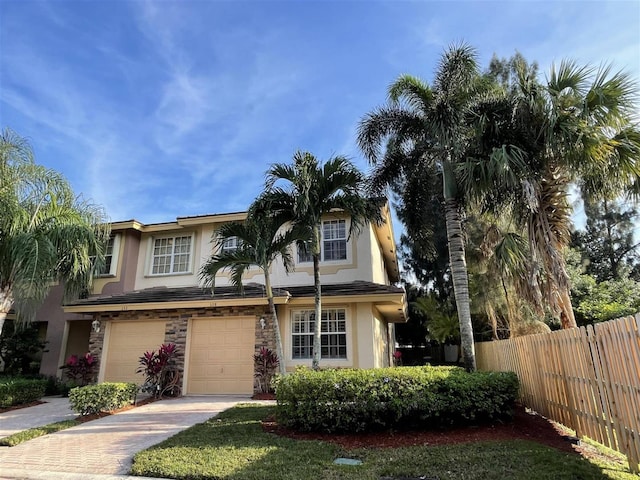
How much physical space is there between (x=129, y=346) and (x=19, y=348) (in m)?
4.57

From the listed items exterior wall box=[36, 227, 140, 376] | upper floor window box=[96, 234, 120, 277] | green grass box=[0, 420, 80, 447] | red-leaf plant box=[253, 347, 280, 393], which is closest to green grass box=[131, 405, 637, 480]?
green grass box=[0, 420, 80, 447]

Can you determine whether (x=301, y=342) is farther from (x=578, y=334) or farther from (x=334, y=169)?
(x=578, y=334)

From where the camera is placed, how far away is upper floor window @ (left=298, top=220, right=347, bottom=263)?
14.1 meters

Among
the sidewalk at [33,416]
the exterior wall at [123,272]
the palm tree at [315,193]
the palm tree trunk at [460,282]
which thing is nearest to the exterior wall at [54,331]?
the exterior wall at [123,272]

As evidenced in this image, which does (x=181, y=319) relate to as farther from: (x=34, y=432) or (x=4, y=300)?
(x=34, y=432)

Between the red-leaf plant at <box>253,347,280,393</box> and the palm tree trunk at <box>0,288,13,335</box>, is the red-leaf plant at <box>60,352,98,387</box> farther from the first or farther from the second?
the red-leaf plant at <box>253,347,280,393</box>

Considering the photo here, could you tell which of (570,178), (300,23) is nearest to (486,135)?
(570,178)

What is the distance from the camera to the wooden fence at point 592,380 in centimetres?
460

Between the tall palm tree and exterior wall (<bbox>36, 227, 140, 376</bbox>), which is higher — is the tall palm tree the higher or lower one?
the higher one

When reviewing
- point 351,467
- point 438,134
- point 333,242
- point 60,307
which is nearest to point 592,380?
point 351,467

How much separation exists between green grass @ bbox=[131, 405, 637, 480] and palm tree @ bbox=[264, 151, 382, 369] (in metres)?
3.23

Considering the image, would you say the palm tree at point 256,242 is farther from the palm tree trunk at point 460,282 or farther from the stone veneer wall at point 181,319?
the palm tree trunk at point 460,282

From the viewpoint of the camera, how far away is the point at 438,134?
935cm

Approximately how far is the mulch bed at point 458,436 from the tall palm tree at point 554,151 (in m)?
2.89
